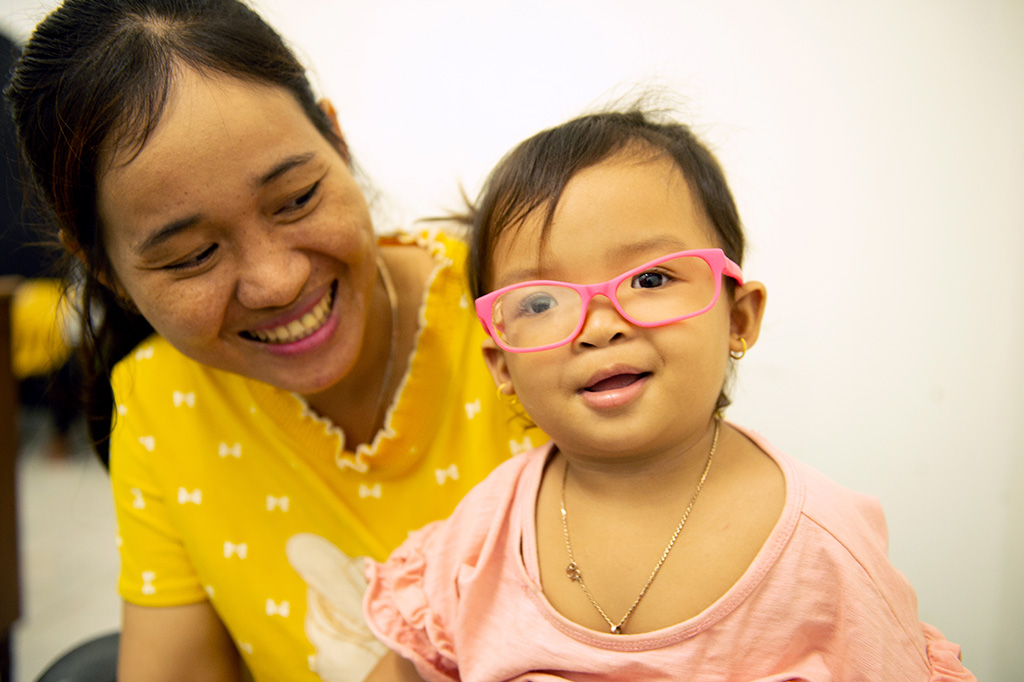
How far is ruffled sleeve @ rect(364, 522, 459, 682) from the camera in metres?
0.96

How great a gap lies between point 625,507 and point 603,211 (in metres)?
0.39

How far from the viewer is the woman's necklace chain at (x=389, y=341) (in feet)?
4.19

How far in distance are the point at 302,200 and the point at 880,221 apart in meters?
1.14

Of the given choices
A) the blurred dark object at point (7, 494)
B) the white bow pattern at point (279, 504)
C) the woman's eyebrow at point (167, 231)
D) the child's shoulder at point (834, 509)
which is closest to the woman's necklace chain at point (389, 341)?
the white bow pattern at point (279, 504)

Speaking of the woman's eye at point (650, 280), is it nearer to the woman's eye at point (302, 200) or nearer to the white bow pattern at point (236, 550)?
the woman's eye at point (302, 200)

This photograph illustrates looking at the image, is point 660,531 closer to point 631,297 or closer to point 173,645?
point 631,297

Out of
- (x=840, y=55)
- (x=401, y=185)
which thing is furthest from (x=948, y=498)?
(x=401, y=185)

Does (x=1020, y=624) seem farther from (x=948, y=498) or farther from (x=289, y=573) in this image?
(x=289, y=573)

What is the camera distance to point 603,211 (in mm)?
822

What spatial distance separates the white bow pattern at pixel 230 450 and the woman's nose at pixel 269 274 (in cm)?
43

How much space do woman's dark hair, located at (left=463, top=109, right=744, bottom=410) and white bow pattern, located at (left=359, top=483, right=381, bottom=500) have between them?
468 millimetres

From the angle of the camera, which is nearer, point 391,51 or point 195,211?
point 195,211

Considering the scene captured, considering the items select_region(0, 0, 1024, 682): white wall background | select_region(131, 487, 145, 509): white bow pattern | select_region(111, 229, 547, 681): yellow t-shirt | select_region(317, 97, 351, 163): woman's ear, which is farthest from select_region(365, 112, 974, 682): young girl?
select_region(131, 487, 145, 509): white bow pattern

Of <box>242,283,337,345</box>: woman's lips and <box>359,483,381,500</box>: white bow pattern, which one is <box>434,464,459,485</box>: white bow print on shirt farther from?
<box>242,283,337,345</box>: woman's lips
